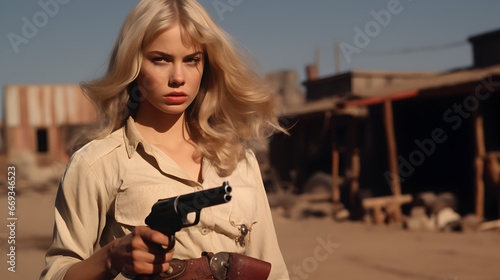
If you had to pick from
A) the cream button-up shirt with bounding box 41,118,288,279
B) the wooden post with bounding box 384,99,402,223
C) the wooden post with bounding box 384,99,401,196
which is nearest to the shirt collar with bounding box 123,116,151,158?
the cream button-up shirt with bounding box 41,118,288,279

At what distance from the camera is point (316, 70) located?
20.2 metres

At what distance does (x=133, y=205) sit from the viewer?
1730 mm

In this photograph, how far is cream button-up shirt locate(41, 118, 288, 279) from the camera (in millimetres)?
1701

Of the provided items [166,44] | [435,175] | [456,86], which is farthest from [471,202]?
[166,44]

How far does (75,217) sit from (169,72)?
1.96 feet

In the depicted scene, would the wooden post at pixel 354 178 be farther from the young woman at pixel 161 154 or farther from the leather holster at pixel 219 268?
the leather holster at pixel 219 268

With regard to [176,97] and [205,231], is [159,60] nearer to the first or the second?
[176,97]

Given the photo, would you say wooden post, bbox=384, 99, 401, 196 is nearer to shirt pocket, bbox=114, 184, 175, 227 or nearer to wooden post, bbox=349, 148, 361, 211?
wooden post, bbox=349, 148, 361, 211

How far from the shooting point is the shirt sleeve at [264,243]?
198cm

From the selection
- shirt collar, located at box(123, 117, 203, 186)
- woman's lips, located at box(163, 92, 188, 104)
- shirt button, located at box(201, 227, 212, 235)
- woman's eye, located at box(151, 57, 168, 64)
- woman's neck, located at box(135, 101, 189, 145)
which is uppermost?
woman's eye, located at box(151, 57, 168, 64)

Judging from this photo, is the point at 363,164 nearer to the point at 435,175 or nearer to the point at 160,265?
the point at 435,175

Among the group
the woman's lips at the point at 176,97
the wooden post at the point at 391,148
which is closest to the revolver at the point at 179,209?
the woman's lips at the point at 176,97

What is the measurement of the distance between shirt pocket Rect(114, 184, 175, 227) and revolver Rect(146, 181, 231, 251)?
0.76 feet

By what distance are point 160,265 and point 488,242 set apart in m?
8.21
